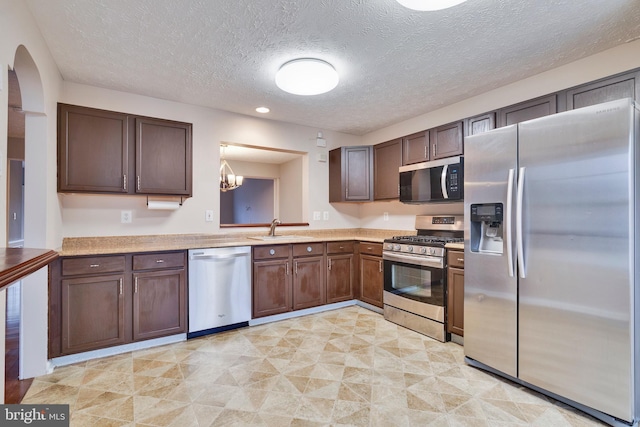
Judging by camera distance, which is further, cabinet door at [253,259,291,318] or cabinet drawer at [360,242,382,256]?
cabinet drawer at [360,242,382,256]

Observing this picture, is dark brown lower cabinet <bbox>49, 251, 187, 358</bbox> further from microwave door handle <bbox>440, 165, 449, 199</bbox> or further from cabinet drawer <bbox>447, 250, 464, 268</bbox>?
microwave door handle <bbox>440, 165, 449, 199</bbox>

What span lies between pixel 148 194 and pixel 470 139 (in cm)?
290

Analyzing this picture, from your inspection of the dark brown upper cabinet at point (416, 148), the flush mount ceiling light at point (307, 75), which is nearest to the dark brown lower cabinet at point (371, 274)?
the dark brown upper cabinet at point (416, 148)

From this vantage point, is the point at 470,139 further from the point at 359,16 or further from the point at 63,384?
the point at 63,384

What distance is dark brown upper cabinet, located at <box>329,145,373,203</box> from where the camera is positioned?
422 centimetres

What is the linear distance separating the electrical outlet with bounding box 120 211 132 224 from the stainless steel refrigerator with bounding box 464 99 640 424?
10.5 feet

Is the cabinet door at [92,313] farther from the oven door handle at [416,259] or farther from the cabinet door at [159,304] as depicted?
the oven door handle at [416,259]

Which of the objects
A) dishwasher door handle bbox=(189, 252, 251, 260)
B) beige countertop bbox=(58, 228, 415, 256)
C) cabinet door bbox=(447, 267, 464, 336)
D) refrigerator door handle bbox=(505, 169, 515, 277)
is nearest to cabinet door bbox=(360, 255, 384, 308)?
beige countertop bbox=(58, 228, 415, 256)

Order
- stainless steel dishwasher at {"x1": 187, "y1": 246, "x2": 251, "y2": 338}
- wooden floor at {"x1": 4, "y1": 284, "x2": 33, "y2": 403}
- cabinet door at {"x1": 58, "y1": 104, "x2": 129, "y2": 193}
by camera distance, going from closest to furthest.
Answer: wooden floor at {"x1": 4, "y1": 284, "x2": 33, "y2": 403}, cabinet door at {"x1": 58, "y1": 104, "x2": 129, "y2": 193}, stainless steel dishwasher at {"x1": 187, "y1": 246, "x2": 251, "y2": 338}

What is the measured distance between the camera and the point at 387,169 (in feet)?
13.0

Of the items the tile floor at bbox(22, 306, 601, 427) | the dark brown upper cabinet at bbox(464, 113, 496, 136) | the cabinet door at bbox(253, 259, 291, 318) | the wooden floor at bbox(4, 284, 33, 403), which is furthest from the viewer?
the cabinet door at bbox(253, 259, 291, 318)

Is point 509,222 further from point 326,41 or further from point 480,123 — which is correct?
point 326,41

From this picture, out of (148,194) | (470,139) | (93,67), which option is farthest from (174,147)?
(470,139)

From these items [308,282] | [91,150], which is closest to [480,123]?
[308,282]
